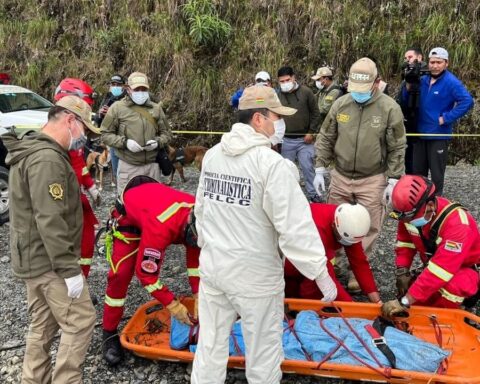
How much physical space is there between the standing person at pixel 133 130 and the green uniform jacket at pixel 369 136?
7.14 feet

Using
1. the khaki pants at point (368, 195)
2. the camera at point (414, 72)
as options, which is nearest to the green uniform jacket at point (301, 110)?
the camera at point (414, 72)

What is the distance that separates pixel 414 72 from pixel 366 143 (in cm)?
213

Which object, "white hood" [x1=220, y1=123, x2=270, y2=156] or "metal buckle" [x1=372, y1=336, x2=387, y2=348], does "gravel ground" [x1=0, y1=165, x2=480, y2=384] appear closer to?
"metal buckle" [x1=372, y1=336, x2=387, y2=348]

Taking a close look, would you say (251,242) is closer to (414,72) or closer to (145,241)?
(145,241)

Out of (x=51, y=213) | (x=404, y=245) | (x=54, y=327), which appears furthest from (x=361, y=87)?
(x=54, y=327)

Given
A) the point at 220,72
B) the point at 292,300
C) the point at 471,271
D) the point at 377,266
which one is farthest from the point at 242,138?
the point at 220,72

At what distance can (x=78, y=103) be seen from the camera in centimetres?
304

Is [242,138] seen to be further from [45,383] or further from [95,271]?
[95,271]

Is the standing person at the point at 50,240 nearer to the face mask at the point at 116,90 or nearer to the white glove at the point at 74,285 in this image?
the white glove at the point at 74,285

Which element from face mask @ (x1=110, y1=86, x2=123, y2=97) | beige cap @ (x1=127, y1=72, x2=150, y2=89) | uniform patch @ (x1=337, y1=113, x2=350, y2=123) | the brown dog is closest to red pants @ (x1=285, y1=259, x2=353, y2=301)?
uniform patch @ (x1=337, y1=113, x2=350, y2=123)

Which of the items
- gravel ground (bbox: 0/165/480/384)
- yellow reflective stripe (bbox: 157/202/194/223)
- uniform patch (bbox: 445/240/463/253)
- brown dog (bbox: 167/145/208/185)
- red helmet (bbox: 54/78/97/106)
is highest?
red helmet (bbox: 54/78/97/106)

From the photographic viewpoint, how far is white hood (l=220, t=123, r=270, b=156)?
8.00 ft

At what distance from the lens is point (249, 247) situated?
2.48 meters

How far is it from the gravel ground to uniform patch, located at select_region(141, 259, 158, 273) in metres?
0.79
